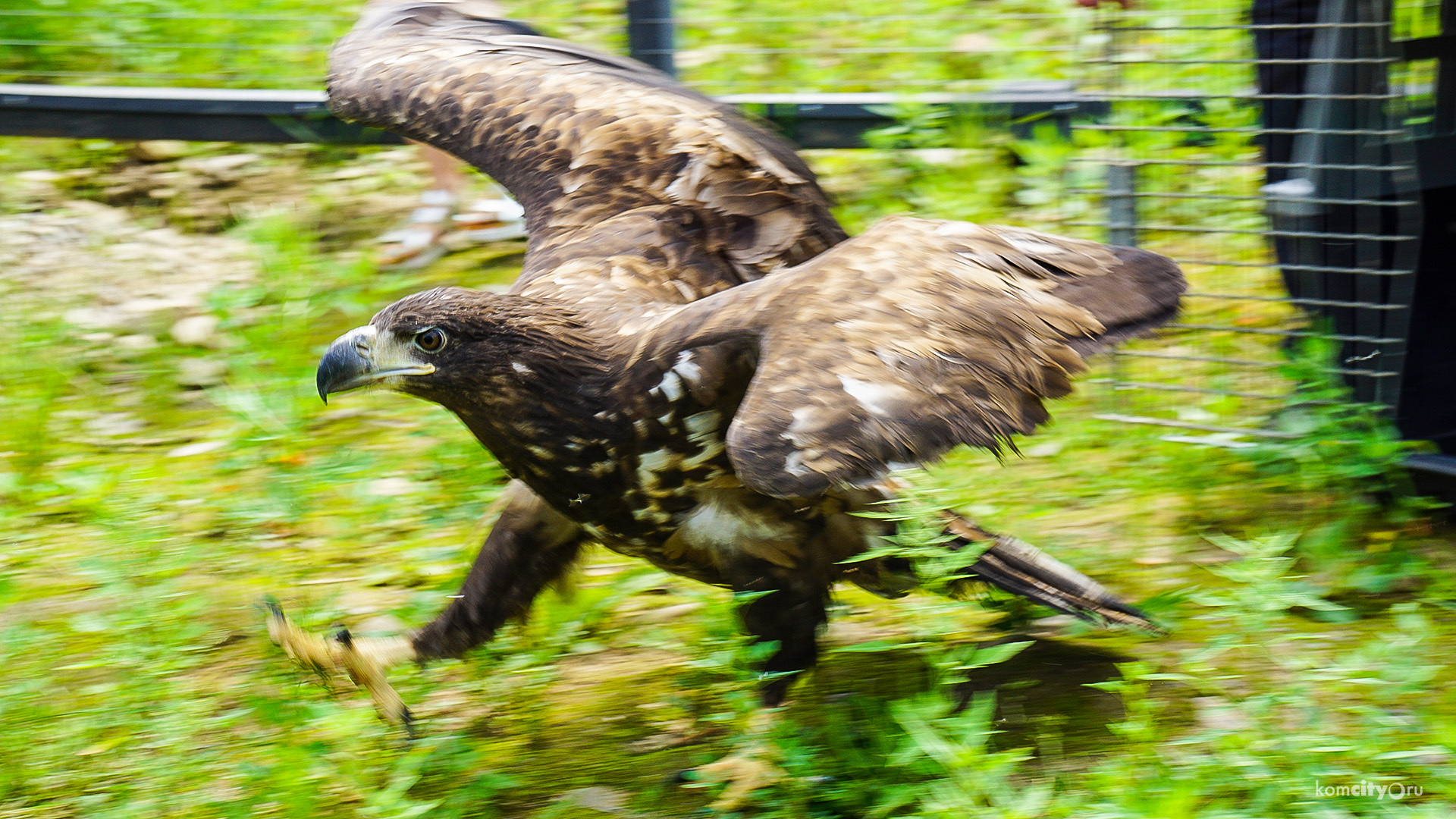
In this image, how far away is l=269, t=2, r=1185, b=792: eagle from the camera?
2.49 m

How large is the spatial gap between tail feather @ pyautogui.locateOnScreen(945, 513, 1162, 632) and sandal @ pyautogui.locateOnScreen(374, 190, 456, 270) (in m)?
3.32

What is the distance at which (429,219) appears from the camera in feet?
19.1

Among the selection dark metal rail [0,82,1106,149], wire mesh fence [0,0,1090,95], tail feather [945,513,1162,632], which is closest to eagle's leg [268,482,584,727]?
tail feather [945,513,1162,632]

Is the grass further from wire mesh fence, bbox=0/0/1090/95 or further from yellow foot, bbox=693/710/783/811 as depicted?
wire mesh fence, bbox=0/0/1090/95

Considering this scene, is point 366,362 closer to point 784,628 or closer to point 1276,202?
point 784,628

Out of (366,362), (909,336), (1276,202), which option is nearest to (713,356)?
(909,336)

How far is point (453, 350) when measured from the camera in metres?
2.90

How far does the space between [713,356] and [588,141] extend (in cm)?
120

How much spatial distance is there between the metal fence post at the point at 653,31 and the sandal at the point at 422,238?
1176 millimetres

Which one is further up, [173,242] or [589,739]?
[173,242]

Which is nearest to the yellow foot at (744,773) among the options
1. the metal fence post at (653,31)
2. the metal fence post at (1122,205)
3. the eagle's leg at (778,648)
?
the eagle's leg at (778,648)

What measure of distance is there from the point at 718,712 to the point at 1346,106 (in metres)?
2.24

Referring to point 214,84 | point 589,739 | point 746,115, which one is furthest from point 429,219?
point 589,739

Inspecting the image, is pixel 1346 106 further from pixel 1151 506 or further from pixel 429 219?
pixel 429 219
